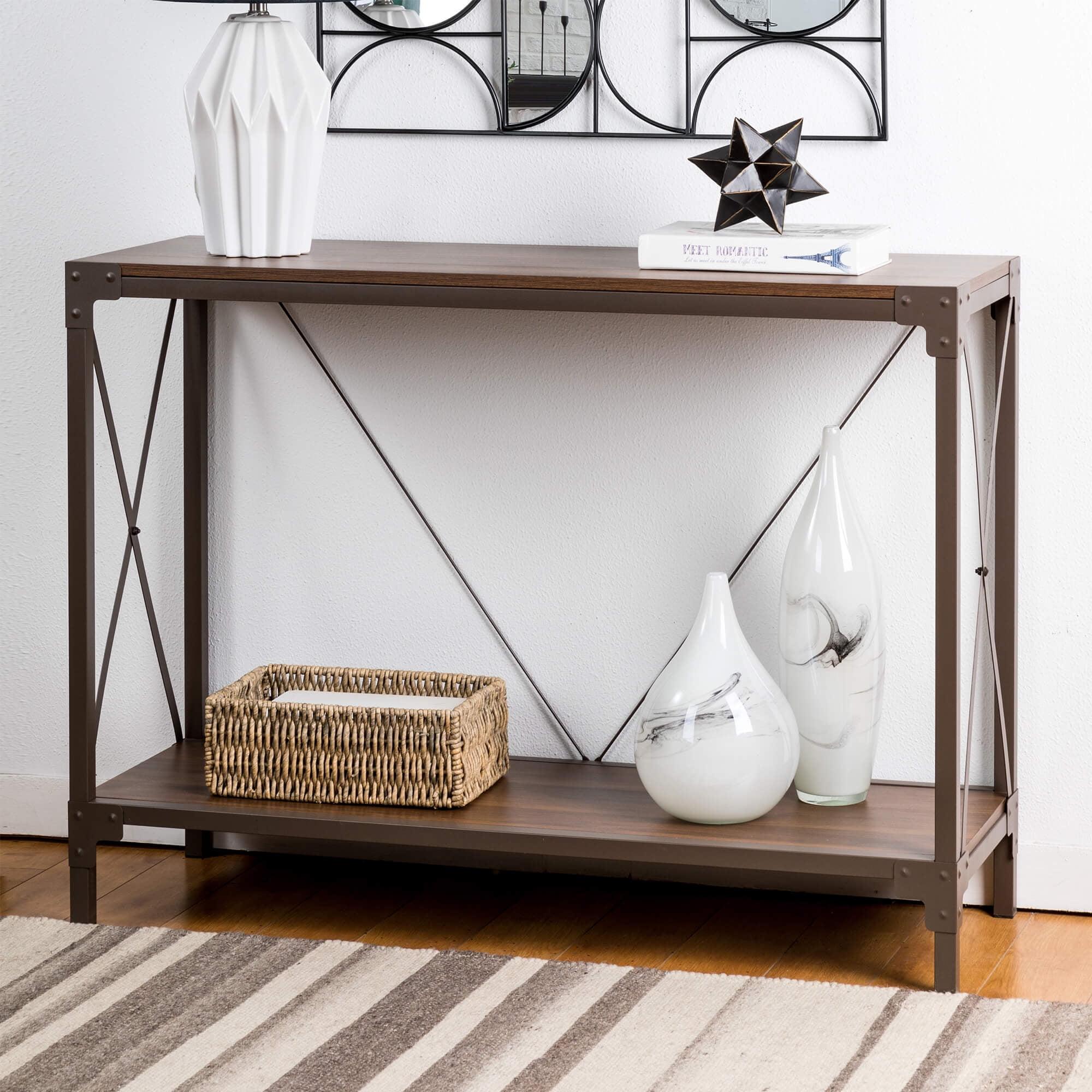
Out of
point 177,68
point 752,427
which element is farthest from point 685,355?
point 177,68

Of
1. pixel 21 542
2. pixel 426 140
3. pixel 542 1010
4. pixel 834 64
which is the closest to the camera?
pixel 542 1010

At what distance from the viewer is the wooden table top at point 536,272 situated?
6.13ft

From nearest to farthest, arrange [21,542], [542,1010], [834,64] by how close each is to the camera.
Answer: [542,1010]
[834,64]
[21,542]

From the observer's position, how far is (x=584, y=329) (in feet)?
7.57

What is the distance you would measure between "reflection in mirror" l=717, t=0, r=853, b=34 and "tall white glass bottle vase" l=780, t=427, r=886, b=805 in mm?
552

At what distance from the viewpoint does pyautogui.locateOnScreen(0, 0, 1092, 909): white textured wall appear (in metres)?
2.16

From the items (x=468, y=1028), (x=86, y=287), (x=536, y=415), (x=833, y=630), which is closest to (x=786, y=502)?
(x=833, y=630)

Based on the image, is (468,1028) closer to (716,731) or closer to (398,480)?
(716,731)

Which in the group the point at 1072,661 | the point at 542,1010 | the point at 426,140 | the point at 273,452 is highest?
the point at 426,140

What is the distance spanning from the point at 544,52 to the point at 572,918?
1.20m

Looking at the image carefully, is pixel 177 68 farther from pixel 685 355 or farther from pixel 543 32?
pixel 685 355

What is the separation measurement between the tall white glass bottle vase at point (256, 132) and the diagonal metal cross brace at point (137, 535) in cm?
25

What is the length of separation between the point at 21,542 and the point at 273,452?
17.8 inches

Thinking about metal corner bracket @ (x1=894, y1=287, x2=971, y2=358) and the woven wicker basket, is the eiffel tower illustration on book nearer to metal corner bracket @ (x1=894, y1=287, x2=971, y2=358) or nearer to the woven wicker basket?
metal corner bracket @ (x1=894, y1=287, x2=971, y2=358)
